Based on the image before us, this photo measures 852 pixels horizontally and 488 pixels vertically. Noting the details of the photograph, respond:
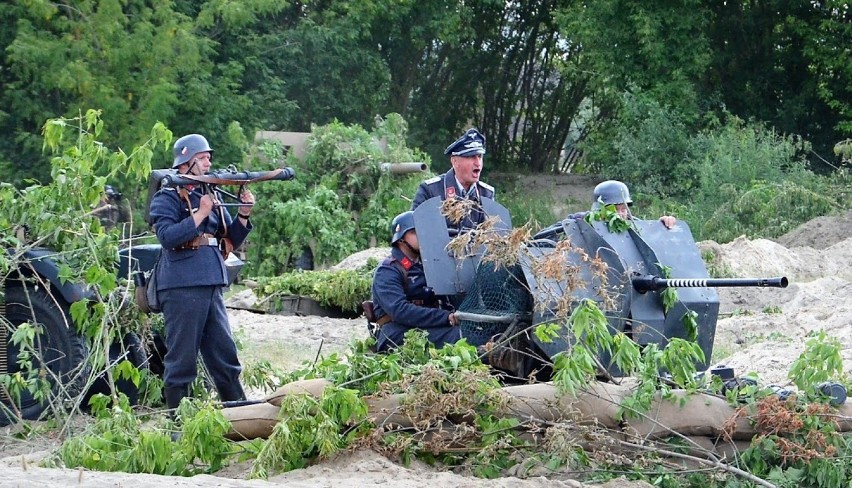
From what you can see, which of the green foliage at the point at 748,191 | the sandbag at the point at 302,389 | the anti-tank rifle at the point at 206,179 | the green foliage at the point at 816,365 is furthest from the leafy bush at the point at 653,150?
the sandbag at the point at 302,389

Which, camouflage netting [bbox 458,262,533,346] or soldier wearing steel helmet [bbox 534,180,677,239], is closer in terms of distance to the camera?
camouflage netting [bbox 458,262,533,346]

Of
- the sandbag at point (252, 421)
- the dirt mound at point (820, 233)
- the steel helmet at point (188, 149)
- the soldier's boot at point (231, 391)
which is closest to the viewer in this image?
the sandbag at point (252, 421)

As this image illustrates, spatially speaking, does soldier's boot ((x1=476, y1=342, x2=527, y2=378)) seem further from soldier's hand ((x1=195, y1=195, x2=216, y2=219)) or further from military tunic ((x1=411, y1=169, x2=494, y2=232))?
soldier's hand ((x1=195, y1=195, x2=216, y2=219))

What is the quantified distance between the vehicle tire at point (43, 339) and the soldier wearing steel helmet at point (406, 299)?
1963 millimetres

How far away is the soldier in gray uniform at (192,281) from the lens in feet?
24.9

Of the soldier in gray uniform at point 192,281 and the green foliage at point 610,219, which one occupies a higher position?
the green foliage at point 610,219

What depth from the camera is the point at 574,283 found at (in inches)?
263

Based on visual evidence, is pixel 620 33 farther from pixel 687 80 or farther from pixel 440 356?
pixel 440 356

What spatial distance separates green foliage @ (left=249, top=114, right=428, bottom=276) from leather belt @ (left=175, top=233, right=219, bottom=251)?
9863 mm

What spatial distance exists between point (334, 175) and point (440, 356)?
1238cm

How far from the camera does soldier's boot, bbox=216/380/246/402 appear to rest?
787 cm

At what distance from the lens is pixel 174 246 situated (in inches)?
298

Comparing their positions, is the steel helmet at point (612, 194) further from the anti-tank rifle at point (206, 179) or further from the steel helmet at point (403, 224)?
the anti-tank rifle at point (206, 179)

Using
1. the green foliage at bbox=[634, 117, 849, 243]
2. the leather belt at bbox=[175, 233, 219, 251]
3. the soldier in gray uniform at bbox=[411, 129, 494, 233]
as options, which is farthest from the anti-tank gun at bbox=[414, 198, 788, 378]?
the green foliage at bbox=[634, 117, 849, 243]
